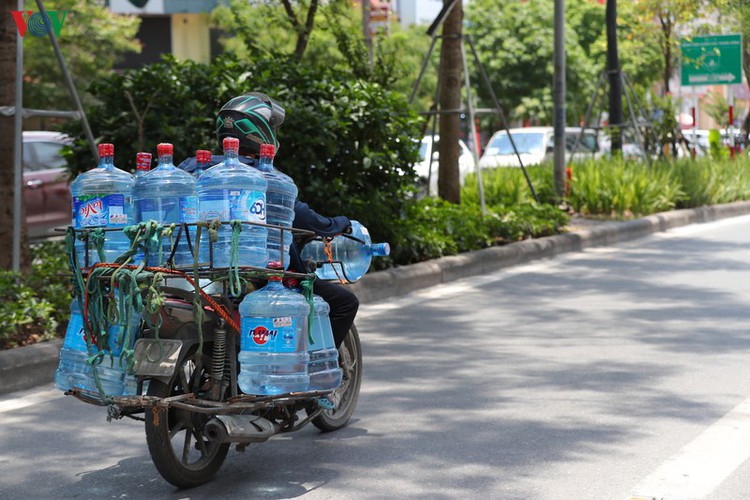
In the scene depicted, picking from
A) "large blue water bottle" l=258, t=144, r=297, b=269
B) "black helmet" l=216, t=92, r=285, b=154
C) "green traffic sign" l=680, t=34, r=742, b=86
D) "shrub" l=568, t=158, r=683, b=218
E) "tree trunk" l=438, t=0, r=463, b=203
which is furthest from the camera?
"green traffic sign" l=680, t=34, r=742, b=86

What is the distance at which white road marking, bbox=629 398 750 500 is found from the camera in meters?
5.22

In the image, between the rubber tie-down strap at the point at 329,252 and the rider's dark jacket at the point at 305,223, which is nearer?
the rider's dark jacket at the point at 305,223

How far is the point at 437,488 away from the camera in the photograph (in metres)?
5.32

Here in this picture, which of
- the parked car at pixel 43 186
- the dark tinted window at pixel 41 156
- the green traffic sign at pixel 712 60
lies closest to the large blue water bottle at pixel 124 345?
the parked car at pixel 43 186

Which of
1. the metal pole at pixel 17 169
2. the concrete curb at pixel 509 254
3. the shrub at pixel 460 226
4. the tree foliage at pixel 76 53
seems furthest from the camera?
the tree foliage at pixel 76 53

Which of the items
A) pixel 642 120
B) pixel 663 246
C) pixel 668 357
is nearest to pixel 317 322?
pixel 668 357

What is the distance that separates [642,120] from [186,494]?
18946 mm

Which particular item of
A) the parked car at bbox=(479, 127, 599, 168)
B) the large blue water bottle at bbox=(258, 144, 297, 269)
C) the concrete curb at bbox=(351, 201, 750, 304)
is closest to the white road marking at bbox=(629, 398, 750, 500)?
the large blue water bottle at bbox=(258, 144, 297, 269)

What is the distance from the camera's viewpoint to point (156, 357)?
5062 millimetres

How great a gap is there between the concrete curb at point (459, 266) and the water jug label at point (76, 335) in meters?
2.35

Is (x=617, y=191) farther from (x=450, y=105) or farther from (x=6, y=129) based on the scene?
(x=6, y=129)

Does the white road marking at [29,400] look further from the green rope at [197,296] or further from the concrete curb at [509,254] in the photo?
the concrete curb at [509,254]

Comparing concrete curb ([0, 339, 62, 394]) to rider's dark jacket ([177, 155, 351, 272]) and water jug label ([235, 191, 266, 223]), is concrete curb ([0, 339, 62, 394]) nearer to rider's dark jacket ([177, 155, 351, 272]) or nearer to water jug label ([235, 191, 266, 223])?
rider's dark jacket ([177, 155, 351, 272])

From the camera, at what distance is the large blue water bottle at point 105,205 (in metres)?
5.20
